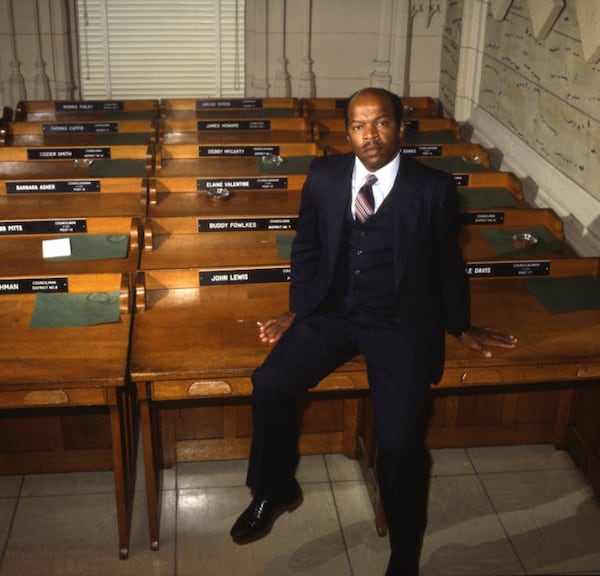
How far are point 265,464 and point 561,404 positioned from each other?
1.75 m

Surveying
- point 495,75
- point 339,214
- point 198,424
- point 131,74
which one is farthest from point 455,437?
point 131,74

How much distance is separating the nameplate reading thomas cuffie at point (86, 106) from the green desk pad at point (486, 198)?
3444 millimetres

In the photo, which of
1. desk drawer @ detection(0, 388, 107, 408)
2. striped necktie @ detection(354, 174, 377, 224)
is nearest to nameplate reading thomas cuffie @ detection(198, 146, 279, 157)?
striped necktie @ detection(354, 174, 377, 224)

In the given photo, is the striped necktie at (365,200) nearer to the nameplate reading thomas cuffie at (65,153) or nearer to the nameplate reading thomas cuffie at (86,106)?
Result: the nameplate reading thomas cuffie at (65,153)

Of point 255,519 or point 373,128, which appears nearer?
point 373,128

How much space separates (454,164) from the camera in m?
5.84

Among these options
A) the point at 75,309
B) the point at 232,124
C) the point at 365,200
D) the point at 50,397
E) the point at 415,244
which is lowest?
the point at 50,397

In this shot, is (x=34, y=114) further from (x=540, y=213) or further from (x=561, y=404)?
(x=561, y=404)

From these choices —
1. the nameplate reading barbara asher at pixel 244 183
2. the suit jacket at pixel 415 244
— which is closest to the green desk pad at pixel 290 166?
the nameplate reading barbara asher at pixel 244 183

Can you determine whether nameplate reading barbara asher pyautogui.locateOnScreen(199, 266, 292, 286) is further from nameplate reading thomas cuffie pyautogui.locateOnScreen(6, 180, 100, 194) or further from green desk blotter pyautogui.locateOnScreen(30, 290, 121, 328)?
nameplate reading thomas cuffie pyautogui.locateOnScreen(6, 180, 100, 194)

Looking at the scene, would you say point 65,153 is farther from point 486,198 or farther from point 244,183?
point 486,198

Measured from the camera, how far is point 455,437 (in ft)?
14.4

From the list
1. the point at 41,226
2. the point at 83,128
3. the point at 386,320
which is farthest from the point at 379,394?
the point at 83,128

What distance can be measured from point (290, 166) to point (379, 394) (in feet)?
9.13
